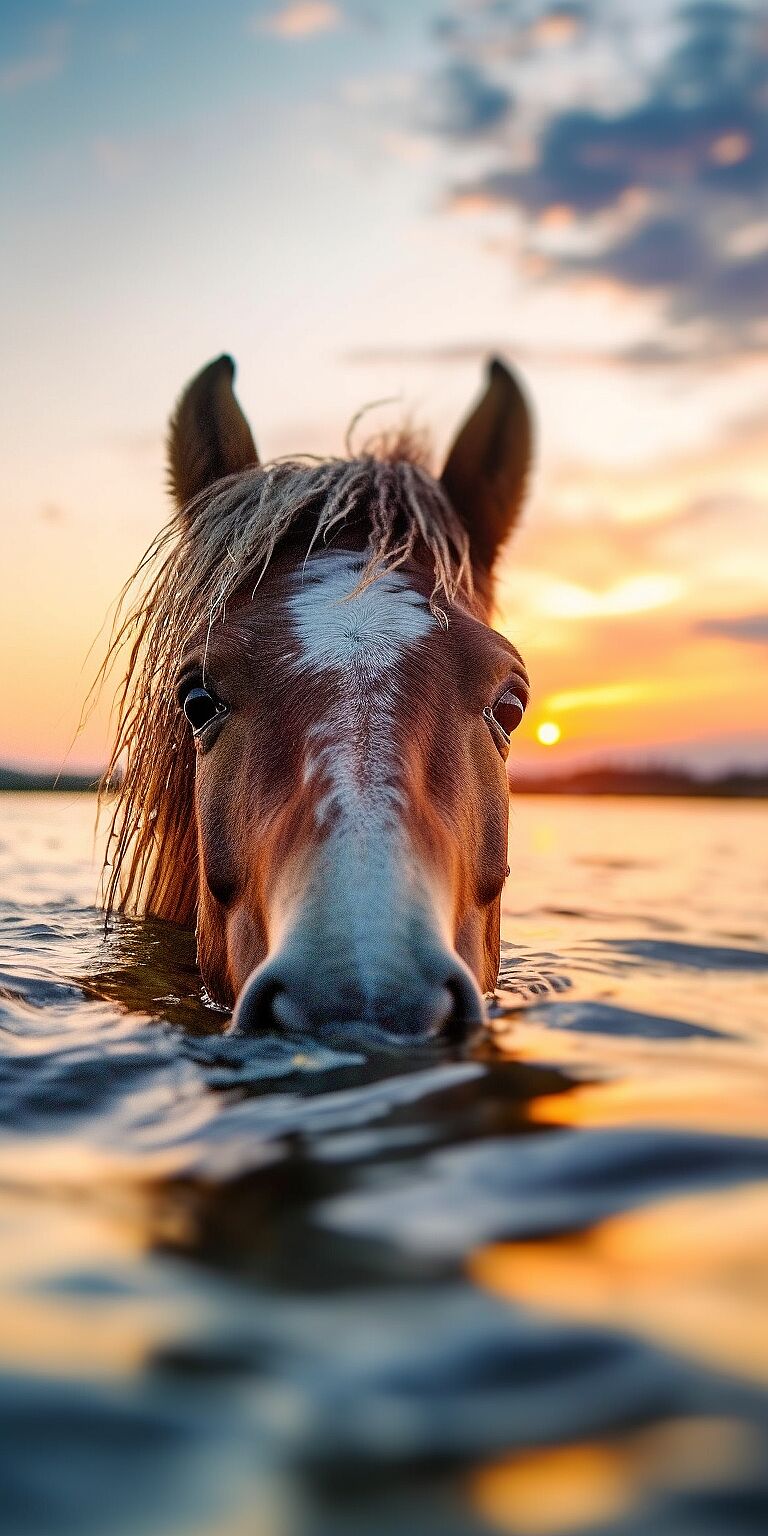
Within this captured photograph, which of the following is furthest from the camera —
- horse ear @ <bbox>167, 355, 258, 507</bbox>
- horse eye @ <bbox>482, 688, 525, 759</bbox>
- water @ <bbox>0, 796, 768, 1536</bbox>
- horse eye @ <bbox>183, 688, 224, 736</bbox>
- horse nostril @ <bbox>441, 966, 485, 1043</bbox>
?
horse ear @ <bbox>167, 355, 258, 507</bbox>

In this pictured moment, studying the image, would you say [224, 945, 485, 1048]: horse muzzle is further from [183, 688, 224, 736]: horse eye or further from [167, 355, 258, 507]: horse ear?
[167, 355, 258, 507]: horse ear

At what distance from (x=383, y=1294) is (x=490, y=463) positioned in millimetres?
3868

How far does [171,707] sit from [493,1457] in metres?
3.46

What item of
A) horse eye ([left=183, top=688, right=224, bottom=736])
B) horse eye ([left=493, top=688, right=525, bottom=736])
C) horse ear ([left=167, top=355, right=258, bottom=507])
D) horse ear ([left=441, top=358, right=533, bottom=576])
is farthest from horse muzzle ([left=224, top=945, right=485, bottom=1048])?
horse ear ([left=167, top=355, right=258, bottom=507])

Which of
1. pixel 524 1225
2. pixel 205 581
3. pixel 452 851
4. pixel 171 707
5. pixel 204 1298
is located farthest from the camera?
pixel 171 707

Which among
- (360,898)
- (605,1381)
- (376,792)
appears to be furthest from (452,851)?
(605,1381)

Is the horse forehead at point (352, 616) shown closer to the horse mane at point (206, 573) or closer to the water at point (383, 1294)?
the horse mane at point (206, 573)

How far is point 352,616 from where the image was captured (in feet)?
10.4

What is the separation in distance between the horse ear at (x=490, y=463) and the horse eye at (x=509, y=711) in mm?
954

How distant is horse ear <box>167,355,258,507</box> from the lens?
4355 mm

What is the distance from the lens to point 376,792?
2.55m

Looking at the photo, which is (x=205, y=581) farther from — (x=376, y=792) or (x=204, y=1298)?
(x=204, y=1298)

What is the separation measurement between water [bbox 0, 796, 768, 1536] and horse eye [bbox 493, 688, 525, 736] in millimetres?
1363

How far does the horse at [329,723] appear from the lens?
89.0 inches
